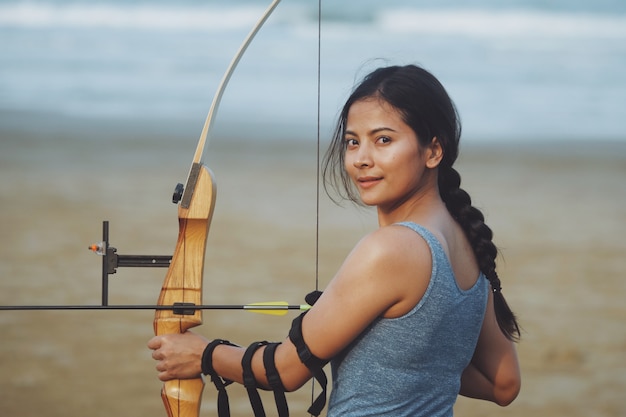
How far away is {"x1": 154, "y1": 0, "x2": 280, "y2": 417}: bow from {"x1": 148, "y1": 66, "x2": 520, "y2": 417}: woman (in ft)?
0.24

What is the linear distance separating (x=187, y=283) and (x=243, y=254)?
16.2ft

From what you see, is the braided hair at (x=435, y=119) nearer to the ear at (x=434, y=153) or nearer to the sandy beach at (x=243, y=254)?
the ear at (x=434, y=153)

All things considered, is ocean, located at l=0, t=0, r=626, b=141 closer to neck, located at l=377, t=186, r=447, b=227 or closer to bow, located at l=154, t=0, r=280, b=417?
bow, located at l=154, t=0, r=280, b=417

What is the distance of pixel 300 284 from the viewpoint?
19.4 feet

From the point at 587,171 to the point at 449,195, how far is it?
9.31 meters

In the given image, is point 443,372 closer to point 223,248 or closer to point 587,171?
point 223,248

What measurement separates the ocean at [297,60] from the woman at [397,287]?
1075 cm

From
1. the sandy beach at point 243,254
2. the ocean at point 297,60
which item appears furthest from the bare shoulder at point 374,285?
the ocean at point 297,60

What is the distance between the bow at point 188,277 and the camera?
1801 millimetres

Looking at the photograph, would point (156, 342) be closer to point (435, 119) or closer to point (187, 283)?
point (187, 283)

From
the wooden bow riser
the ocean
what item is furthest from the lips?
the ocean

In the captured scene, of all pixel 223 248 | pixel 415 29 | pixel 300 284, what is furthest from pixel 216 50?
pixel 300 284

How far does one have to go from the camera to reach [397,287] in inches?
58.6

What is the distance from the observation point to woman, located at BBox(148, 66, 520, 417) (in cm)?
150
